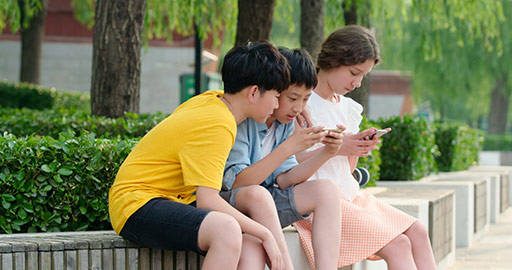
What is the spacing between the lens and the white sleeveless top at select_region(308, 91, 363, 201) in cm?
380

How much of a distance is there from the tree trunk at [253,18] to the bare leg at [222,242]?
181 inches

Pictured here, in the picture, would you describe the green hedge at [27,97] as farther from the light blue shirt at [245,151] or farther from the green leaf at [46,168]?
the light blue shirt at [245,151]

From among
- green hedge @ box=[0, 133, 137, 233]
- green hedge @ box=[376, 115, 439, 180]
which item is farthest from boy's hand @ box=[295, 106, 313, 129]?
green hedge @ box=[376, 115, 439, 180]

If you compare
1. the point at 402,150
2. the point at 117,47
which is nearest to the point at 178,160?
the point at 117,47

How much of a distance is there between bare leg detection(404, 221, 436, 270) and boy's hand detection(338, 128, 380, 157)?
1.56 ft

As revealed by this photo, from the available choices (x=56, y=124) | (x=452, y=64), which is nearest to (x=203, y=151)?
(x=56, y=124)

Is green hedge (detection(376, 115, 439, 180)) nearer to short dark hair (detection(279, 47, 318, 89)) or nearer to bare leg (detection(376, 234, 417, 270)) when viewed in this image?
bare leg (detection(376, 234, 417, 270))

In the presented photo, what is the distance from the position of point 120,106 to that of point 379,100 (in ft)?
65.7

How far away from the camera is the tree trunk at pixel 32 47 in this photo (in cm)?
1388

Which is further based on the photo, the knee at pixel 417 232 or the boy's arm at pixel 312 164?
the knee at pixel 417 232

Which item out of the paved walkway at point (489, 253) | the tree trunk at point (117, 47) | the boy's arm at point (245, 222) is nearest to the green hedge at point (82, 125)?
the tree trunk at point (117, 47)

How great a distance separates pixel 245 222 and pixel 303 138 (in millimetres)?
493

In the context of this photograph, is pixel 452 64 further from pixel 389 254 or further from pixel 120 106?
pixel 389 254

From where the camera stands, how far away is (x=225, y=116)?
296cm
